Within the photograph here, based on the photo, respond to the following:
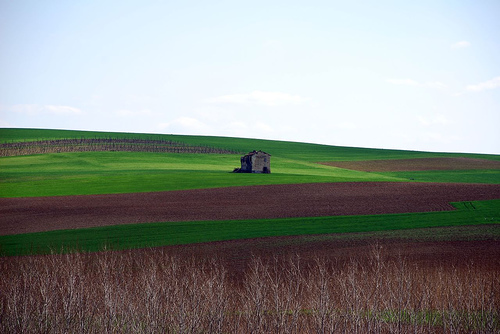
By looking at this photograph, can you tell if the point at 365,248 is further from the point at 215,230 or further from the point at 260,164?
the point at 260,164

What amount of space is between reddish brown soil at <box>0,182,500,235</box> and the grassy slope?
17.0 ft

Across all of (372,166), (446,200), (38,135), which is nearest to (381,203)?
(446,200)

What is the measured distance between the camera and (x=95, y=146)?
9488 cm

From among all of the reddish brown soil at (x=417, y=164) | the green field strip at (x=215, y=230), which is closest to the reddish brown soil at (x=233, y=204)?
the green field strip at (x=215, y=230)

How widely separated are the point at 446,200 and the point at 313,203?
10801 millimetres

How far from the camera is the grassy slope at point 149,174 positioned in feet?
183

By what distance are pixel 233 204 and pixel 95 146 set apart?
187ft

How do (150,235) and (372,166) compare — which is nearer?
(150,235)

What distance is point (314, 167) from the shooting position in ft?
267

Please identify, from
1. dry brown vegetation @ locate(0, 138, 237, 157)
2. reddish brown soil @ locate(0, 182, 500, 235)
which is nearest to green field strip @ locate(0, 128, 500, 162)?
dry brown vegetation @ locate(0, 138, 237, 157)

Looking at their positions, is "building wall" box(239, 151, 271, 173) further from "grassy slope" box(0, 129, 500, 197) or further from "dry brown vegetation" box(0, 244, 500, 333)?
"dry brown vegetation" box(0, 244, 500, 333)

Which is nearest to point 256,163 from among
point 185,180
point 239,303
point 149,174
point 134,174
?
point 185,180

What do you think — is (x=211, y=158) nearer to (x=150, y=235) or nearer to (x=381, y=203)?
(x=381, y=203)

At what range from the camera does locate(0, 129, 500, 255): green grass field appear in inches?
1273
